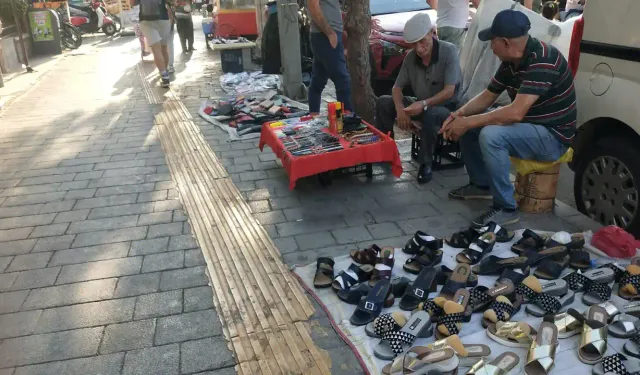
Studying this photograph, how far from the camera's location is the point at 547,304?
261 centimetres

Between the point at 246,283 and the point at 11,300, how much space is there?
134 cm

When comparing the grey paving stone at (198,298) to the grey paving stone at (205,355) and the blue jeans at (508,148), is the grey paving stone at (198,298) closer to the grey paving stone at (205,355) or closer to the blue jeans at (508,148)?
the grey paving stone at (205,355)

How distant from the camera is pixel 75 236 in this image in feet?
12.2

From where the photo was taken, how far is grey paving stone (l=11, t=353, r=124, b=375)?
7.84 feet

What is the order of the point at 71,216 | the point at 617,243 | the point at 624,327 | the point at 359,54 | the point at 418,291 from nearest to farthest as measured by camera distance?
the point at 624,327, the point at 418,291, the point at 617,243, the point at 71,216, the point at 359,54

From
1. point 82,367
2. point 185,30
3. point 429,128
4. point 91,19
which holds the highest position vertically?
point 91,19

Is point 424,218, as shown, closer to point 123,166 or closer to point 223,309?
point 223,309

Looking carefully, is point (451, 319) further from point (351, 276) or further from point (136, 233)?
point (136, 233)

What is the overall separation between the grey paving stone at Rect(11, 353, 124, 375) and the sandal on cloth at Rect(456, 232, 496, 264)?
200cm

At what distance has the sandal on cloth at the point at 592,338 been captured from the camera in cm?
225

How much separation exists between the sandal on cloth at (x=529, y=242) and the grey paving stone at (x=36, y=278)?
9.37 ft

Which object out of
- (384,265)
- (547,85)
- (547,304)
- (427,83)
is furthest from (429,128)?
(547,304)

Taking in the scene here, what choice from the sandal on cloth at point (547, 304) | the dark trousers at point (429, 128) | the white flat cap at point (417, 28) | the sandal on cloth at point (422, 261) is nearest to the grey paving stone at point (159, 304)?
the sandal on cloth at point (422, 261)

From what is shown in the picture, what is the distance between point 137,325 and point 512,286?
198 cm
